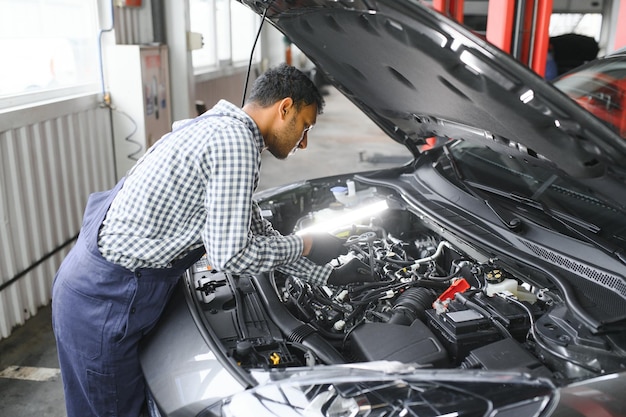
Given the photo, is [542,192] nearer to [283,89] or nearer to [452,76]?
[452,76]

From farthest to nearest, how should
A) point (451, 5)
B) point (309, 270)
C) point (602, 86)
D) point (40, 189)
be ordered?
point (451, 5)
point (40, 189)
point (602, 86)
point (309, 270)

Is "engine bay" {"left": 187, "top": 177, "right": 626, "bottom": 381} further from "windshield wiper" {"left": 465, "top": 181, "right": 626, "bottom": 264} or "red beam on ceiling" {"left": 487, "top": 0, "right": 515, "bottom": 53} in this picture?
"red beam on ceiling" {"left": 487, "top": 0, "right": 515, "bottom": 53}

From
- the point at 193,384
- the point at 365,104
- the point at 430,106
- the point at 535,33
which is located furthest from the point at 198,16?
the point at 193,384

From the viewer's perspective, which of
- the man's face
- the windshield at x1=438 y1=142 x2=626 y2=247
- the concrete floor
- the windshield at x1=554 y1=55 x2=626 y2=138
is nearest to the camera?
the man's face

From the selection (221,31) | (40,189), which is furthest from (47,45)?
(221,31)

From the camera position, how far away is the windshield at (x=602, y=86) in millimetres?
2217

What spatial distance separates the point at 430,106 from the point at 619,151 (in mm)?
663

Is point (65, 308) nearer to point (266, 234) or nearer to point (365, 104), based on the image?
point (266, 234)

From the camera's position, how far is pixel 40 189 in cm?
336

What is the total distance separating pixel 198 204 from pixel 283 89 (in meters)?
0.42

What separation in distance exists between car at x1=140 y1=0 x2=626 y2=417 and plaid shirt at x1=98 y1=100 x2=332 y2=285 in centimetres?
25

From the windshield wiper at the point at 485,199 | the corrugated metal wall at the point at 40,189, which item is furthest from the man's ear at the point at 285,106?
the corrugated metal wall at the point at 40,189

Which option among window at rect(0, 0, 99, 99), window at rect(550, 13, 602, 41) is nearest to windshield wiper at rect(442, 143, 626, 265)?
window at rect(0, 0, 99, 99)

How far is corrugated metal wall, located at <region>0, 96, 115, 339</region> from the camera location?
121 inches
